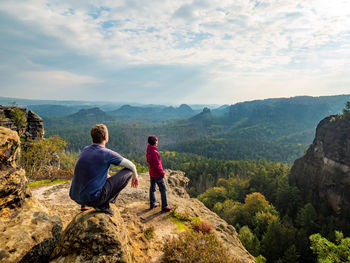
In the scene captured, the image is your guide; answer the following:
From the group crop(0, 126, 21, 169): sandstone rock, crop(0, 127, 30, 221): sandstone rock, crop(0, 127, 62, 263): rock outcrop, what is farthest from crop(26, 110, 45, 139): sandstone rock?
crop(0, 127, 62, 263): rock outcrop

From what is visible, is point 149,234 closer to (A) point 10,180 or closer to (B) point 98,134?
(B) point 98,134

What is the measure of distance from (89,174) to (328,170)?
2734 inches

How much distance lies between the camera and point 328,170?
54.4 m

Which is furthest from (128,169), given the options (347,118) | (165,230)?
(347,118)

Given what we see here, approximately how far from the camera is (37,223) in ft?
19.4

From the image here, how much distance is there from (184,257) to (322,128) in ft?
255

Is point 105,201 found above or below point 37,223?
above

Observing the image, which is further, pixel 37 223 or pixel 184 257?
pixel 184 257

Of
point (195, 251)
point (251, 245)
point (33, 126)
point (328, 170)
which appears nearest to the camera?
point (195, 251)

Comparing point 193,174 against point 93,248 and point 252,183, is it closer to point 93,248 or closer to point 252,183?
point 252,183

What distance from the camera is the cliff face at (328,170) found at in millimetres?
47359

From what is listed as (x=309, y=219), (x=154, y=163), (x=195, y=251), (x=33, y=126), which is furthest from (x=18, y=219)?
(x=309, y=219)

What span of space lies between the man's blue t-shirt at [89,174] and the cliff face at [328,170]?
60.9 meters

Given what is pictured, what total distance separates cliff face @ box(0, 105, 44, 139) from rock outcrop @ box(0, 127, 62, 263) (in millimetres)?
31644
